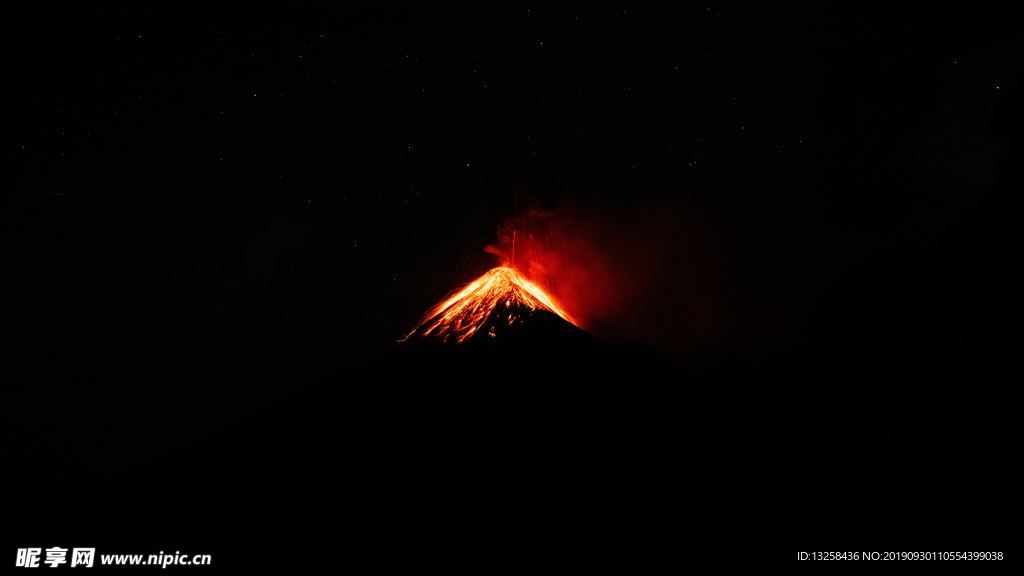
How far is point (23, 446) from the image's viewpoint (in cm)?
14300

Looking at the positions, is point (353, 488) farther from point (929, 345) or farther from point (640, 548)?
point (929, 345)

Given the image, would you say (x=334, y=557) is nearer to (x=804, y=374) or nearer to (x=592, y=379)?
(x=592, y=379)

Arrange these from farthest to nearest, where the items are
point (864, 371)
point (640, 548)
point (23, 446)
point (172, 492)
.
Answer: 1. point (23, 446)
2. point (864, 371)
3. point (172, 492)
4. point (640, 548)

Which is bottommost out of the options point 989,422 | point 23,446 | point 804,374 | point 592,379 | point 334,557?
point 334,557

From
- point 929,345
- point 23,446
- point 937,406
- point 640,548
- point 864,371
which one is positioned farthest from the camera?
point 23,446

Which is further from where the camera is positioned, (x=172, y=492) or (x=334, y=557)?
(x=172, y=492)

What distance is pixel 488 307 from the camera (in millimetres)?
43562

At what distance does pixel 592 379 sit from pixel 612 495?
12.5 m

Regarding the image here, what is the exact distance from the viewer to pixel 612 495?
21984 millimetres

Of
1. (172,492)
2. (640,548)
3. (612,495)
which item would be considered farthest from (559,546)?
(172,492)

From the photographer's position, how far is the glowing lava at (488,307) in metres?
40.7

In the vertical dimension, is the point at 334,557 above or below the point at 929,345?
below

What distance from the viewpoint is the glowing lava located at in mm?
40719

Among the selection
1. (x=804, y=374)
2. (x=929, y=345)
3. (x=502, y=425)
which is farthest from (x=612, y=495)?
(x=804, y=374)
